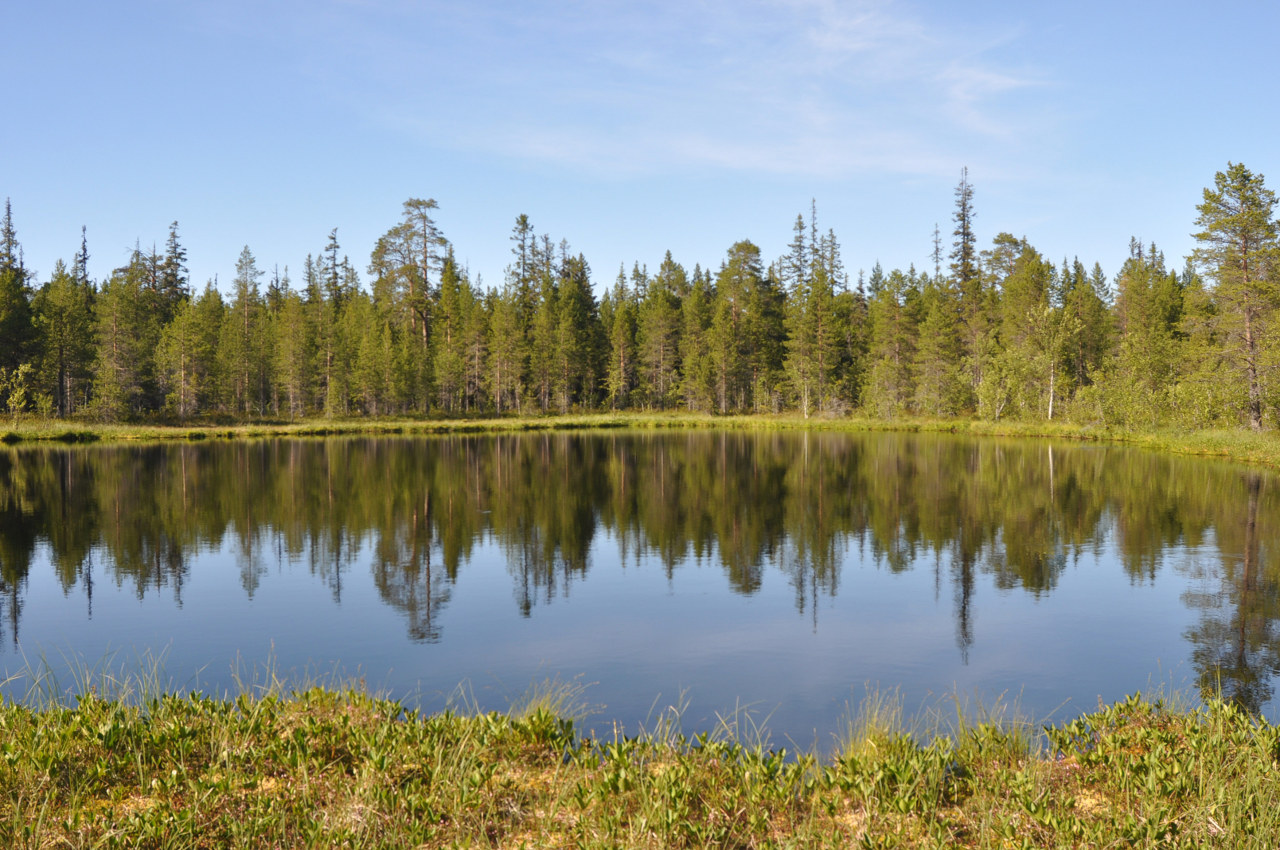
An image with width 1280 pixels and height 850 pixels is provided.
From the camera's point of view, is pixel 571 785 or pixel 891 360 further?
pixel 891 360

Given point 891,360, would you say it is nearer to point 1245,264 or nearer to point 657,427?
point 657,427

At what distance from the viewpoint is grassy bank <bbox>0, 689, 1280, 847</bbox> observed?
18.7 feet

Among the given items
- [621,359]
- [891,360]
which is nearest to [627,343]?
[621,359]

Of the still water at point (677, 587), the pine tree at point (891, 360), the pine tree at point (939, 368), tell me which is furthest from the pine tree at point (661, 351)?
the still water at point (677, 587)

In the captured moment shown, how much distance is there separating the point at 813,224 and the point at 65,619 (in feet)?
341

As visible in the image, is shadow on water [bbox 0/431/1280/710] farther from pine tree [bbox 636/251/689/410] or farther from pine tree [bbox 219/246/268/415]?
pine tree [bbox 636/251/689/410]

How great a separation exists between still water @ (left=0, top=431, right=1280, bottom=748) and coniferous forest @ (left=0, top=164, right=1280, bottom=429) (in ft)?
105

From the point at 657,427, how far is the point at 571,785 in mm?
75886

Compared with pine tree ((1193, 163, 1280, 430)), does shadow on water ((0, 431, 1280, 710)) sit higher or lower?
lower

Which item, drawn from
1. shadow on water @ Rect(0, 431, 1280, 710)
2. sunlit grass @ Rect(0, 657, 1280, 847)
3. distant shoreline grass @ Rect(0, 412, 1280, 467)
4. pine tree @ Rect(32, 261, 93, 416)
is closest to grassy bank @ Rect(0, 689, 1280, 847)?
sunlit grass @ Rect(0, 657, 1280, 847)

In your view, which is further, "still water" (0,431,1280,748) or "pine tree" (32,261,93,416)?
"pine tree" (32,261,93,416)

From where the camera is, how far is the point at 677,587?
56.2ft

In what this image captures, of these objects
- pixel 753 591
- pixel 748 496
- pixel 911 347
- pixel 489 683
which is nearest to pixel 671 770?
pixel 489 683

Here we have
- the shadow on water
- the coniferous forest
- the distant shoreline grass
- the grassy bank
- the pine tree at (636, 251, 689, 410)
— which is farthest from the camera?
the pine tree at (636, 251, 689, 410)
